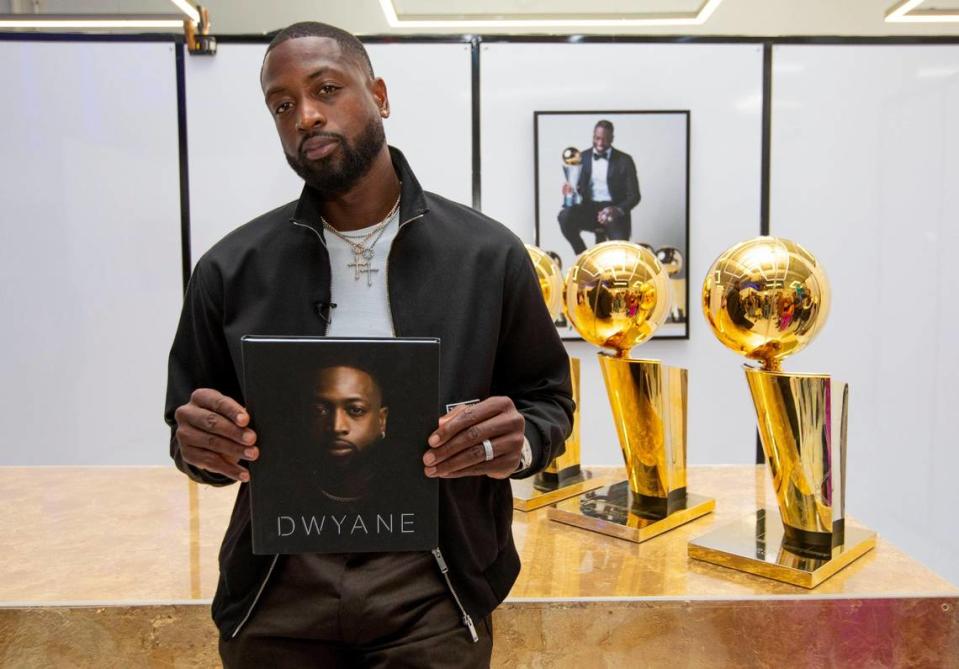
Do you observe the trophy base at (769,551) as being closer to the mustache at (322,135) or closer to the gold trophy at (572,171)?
the mustache at (322,135)

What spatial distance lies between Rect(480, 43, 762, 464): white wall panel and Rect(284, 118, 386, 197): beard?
1738mm

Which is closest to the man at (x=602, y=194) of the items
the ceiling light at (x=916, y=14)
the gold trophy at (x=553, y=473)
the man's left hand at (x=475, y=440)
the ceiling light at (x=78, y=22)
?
the gold trophy at (x=553, y=473)

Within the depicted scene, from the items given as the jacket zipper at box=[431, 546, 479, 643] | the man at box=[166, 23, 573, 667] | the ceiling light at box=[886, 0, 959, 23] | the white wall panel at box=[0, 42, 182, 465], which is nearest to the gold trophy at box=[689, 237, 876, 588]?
the man at box=[166, 23, 573, 667]

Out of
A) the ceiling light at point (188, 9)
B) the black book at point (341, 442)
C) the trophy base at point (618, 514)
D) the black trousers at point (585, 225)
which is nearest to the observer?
the black book at point (341, 442)

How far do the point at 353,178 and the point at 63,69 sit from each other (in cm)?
238

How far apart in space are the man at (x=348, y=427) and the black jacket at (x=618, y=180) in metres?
2.09

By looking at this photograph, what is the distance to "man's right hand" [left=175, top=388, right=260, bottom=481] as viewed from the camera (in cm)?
86

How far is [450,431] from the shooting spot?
0.87 meters

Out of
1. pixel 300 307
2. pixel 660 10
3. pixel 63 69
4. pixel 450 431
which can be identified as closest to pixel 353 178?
pixel 300 307

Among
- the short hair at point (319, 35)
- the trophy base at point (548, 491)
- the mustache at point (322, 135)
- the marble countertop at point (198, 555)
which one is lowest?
the marble countertop at point (198, 555)

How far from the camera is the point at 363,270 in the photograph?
1060 millimetres

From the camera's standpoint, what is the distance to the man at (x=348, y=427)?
0.85m

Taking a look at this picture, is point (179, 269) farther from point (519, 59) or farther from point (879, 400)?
point (879, 400)

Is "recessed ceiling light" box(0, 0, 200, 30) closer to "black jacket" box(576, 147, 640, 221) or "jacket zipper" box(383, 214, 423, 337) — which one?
"black jacket" box(576, 147, 640, 221)
